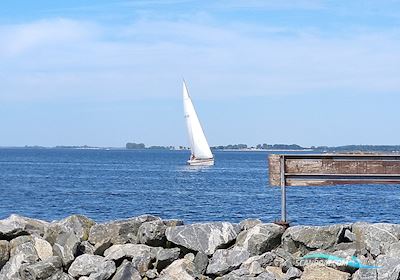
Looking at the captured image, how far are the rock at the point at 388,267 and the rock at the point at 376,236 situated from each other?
0.29m

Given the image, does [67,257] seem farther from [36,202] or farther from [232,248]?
[36,202]

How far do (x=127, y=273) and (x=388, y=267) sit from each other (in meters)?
3.59

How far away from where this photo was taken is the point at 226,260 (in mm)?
12297

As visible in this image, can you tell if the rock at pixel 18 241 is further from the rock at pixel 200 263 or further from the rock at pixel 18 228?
the rock at pixel 200 263

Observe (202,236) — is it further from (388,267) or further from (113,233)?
(388,267)

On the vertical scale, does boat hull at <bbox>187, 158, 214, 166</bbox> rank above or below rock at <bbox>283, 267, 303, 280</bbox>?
above

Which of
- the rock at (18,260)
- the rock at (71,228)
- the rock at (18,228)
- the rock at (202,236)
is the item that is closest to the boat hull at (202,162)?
the rock at (18,228)

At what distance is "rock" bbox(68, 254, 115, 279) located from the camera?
40.9 feet

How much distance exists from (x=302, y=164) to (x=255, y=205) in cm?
2388

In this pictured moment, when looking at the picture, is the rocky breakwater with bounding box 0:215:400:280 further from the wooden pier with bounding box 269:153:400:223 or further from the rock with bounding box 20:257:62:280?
the wooden pier with bounding box 269:153:400:223

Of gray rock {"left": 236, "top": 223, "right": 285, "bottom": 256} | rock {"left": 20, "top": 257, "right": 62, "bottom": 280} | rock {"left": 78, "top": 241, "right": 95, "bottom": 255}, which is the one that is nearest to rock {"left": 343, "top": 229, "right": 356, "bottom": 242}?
gray rock {"left": 236, "top": 223, "right": 285, "bottom": 256}

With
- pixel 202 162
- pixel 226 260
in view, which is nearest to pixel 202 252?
pixel 226 260

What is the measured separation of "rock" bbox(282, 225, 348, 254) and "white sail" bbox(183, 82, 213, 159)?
7100 centimetres

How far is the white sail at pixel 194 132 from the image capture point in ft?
277
